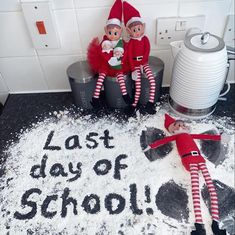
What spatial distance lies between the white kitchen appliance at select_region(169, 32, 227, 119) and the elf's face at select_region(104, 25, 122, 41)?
0.45 feet

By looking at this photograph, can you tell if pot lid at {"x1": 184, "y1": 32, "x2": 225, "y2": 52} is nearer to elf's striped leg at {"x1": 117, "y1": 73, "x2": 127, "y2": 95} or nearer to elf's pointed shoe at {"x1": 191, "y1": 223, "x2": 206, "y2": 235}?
elf's striped leg at {"x1": 117, "y1": 73, "x2": 127, "y2": 95}

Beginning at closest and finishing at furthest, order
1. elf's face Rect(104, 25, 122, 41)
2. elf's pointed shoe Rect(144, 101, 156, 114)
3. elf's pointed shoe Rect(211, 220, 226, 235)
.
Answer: elf's pointed shoe Rect(211, 220, 226, 235) → elf's face Rect(104, 25, 122, 41) → elf's pointed shoe Rect(144, 101, 156, 114)

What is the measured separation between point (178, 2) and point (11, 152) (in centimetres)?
56

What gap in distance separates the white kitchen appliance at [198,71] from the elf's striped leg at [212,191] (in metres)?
0.17

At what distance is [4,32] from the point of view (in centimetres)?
68

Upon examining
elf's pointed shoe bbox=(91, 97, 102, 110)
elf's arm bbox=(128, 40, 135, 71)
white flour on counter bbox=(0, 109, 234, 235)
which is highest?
elf's arm bbox=(128, 40, 135, 71)

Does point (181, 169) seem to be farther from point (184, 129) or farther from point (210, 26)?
point (210, 26)

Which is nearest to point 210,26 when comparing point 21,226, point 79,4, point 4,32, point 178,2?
point 178,2

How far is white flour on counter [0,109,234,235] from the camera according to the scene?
533 millimetres

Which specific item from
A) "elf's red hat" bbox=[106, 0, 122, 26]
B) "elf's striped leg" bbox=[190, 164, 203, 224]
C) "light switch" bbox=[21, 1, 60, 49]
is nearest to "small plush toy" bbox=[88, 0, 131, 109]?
"elf's red hat" bbox=[106, 0, 122, 26]

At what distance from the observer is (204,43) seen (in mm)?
591

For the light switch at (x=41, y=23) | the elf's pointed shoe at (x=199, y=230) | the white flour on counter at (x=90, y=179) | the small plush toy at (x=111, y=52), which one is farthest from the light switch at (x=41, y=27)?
the elf's pointed shoe at (x=199, y=230)

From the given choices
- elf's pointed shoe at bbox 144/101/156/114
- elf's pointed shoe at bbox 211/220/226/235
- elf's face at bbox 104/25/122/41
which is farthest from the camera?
elf's pointed shoe at bbox 144/101/156/114

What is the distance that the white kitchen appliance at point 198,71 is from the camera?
58cm
